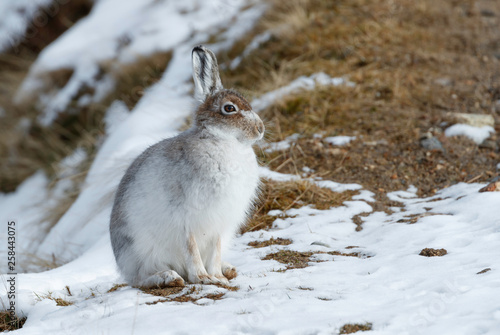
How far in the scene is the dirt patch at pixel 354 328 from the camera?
2924mm

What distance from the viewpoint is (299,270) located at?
4137mm

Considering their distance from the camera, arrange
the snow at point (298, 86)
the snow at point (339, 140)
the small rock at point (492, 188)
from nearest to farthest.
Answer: the small rock at point (492, 188) → the snow at point (339, 140) → the snow at point (298, 86)

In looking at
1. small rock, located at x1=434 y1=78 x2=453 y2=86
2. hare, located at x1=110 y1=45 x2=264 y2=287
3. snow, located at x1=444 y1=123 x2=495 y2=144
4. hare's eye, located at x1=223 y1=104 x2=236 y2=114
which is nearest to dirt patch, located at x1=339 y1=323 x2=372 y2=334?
hare, located at x1=110 y1=45 x2=264 y2=287

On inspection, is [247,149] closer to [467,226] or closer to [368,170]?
[467,226]

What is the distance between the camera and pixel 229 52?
9898 millimetres

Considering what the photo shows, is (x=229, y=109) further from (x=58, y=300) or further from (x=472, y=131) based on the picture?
(x=472, y=131)

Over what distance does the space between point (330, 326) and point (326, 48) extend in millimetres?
6507

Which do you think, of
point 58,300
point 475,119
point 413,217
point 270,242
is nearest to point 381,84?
point 475,119

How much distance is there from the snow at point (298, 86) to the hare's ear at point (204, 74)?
3402 mm

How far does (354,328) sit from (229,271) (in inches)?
58.2

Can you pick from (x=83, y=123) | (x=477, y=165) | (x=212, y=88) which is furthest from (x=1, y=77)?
(x=477, y=165)

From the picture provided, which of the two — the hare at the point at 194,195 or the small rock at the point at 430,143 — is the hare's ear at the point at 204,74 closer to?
the hare at the point at 194,195

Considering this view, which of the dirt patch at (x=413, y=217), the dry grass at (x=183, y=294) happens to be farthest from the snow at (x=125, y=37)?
the dry grass at (x=183, y=294)

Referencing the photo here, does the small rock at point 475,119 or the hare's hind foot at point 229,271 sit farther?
the small rock at point 475,119
